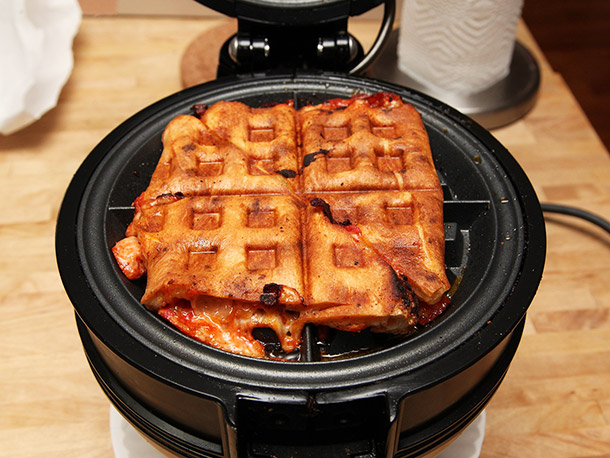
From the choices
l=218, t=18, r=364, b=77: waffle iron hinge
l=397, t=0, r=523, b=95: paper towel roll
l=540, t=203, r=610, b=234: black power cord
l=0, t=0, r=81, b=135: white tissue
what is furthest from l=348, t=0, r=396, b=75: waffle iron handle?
l=0, t=0, r=81, b=135: white tissue

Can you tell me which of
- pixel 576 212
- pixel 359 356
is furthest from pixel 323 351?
pixel 576 212

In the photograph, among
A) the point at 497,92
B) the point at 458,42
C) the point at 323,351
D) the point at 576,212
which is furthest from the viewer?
the point at 497,92

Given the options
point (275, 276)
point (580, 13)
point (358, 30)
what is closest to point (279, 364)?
point (275, 276)

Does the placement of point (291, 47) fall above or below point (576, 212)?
above

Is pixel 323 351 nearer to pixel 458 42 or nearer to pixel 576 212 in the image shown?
pixel 576 212

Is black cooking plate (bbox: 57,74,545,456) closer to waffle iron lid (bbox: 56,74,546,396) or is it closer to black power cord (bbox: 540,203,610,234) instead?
waffle iron lid (bbox: 56,74,546,396)

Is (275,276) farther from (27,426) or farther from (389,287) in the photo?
(27,426)
